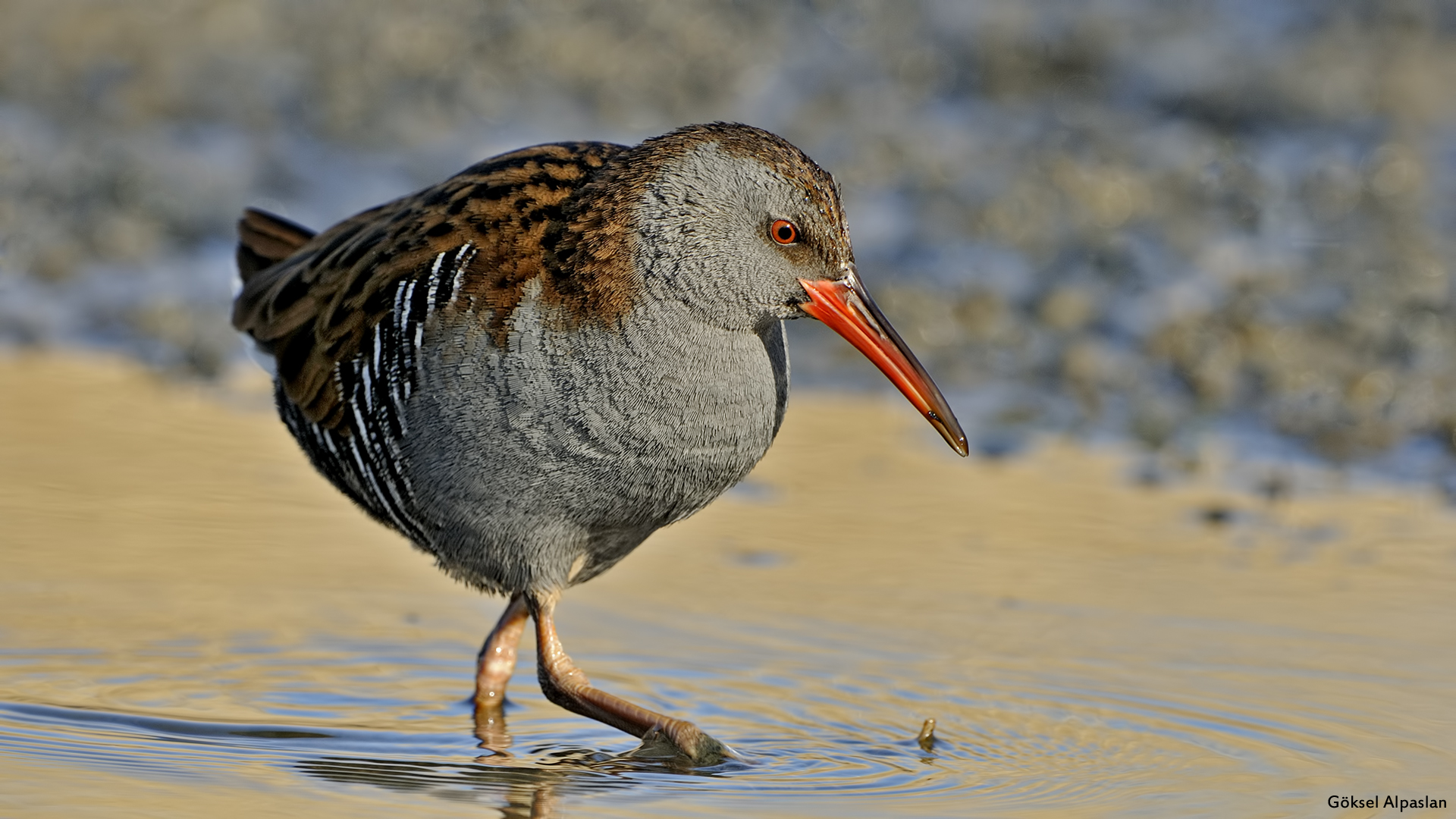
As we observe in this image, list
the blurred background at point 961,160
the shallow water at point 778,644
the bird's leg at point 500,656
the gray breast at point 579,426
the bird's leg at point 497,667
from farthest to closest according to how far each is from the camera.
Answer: the blurred background at point 961,160 → the bird's leg at point 500,656 → the bird's leg at point 497,667 → the gray breast at point 579,426 → the shallow water at point 778,644

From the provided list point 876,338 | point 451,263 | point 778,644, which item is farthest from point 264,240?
point 876,338

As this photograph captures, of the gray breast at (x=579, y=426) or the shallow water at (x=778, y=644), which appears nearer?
the shallow water at (x=778, y=644)

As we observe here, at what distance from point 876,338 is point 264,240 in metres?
2.26

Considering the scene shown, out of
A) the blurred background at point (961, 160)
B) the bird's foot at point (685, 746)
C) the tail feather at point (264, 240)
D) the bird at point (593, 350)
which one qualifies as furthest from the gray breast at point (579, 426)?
the blurred background at point (961, 160)

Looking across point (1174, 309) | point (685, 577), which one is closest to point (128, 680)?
point (685, 577)

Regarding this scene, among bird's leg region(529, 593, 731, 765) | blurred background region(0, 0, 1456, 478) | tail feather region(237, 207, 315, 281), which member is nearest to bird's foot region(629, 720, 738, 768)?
bird's leg region(529, 593, 731, 765)

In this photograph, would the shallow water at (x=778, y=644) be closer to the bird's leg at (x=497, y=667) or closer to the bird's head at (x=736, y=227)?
the bird's leg at (x=497, y=667)

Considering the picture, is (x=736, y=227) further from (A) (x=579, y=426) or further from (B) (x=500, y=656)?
(B) (x=500, y=656)

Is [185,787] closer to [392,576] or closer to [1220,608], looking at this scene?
[392,576]

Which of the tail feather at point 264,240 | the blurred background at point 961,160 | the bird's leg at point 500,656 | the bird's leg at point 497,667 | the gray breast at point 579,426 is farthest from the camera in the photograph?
the blurred background at point 961,160

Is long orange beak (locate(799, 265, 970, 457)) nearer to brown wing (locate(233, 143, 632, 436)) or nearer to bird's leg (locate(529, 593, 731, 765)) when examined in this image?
brown wing (locate(233, 143, 632, 436))

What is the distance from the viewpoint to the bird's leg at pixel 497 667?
17.5 feet

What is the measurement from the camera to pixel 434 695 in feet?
18.0

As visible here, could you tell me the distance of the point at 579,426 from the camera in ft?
16.2
